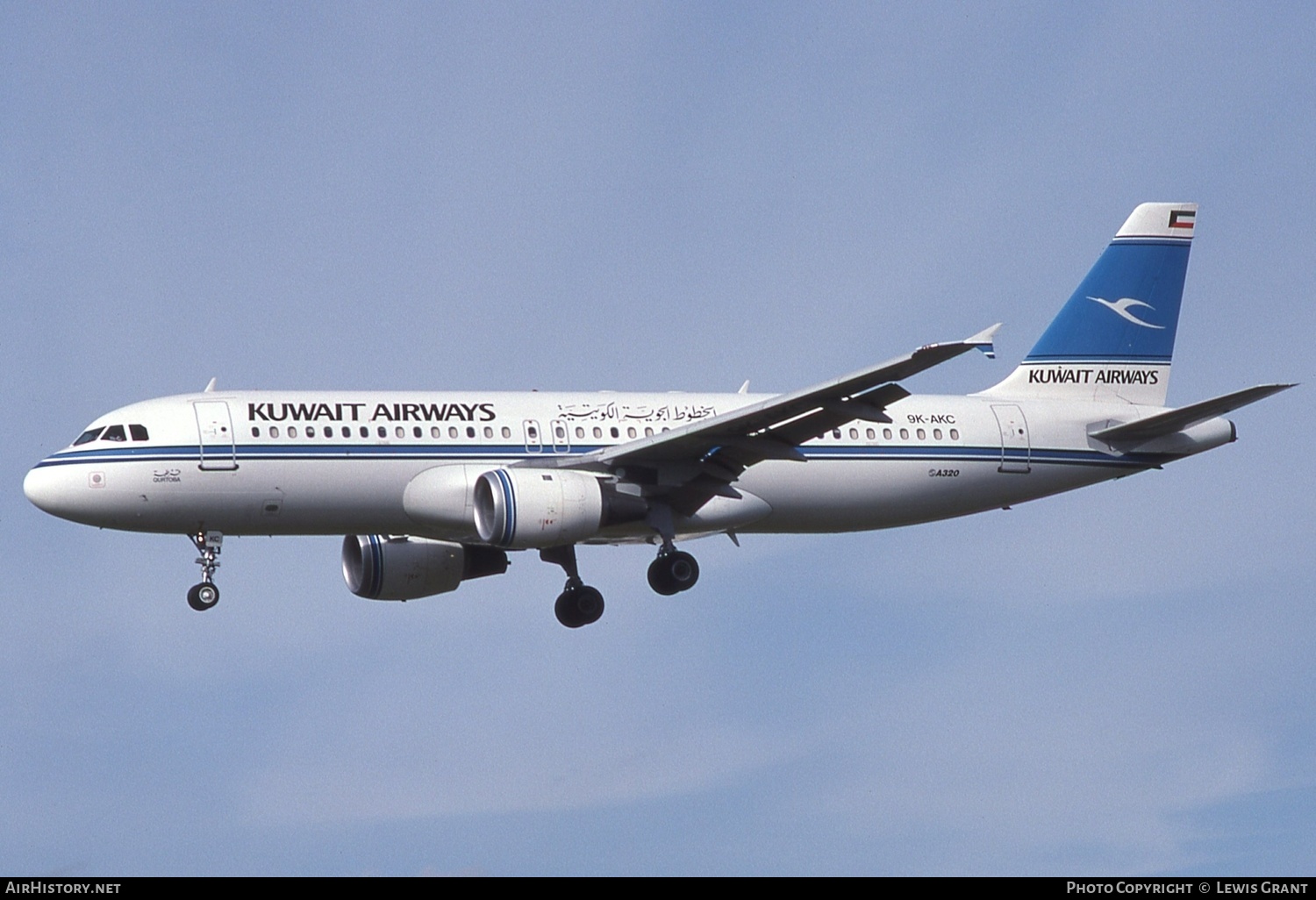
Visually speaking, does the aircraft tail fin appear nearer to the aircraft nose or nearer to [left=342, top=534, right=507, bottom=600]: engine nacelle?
[left=342, top=534, right=507, bottom=600]: engine nacelle

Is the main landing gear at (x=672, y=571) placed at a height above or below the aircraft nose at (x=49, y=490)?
below

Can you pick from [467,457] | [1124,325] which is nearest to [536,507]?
[467,457]

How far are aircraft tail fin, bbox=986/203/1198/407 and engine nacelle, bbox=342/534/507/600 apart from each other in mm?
12219

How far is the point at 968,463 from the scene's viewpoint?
40.8 meters

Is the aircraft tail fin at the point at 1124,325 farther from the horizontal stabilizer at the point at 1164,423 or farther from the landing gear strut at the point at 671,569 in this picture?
the landing gear strut at the point at 671,569

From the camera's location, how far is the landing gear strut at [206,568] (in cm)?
3628

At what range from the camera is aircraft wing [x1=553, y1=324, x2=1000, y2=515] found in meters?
33.8

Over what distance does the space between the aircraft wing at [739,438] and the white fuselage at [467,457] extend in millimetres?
1106

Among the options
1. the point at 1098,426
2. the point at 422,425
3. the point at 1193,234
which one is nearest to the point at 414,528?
the point at 422,425

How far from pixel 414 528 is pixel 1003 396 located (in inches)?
556

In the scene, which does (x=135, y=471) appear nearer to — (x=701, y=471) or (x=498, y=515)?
(x=498, y=515)

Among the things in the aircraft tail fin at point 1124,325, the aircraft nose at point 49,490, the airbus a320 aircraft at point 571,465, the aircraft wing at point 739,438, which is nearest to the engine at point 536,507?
the airbus a320 aircraft at point 571,465

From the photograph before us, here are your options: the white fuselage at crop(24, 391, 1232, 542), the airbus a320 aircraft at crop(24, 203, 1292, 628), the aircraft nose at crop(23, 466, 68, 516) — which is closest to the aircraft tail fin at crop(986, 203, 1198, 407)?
the airbus a320 aircraft at crop(24, 203, 1292, 628)
